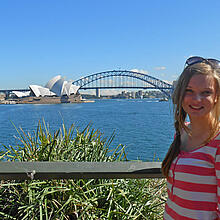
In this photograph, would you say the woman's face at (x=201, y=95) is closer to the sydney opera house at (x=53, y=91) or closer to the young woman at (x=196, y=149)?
the young woman at (x=196, y=149)

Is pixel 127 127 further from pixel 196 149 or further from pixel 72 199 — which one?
pixel 196 149

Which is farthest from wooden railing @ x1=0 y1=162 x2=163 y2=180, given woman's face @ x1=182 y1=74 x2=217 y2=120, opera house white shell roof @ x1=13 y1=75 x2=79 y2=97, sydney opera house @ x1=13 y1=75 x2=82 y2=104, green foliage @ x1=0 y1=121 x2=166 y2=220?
opera house white shell roof @ x1=13 y1=75 x2=79 y2=97

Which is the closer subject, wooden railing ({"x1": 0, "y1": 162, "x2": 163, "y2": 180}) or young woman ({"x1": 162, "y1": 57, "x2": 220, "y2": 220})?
young woman ({"x1": 162, "y1": 57, "x2": 220, "y2": 220})

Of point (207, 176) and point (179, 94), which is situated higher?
point (179, 94)

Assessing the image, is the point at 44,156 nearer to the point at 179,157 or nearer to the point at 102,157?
the point at 102,157

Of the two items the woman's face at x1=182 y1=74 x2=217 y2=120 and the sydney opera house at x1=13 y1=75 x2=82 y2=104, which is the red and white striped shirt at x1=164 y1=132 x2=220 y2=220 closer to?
the woman's face at x1=182 y1=74 x2=217 y2=120

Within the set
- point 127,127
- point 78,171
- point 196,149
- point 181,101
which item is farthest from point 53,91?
point 196,149

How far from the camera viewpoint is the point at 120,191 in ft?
6.86

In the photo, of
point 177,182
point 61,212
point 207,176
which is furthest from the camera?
point 61,212

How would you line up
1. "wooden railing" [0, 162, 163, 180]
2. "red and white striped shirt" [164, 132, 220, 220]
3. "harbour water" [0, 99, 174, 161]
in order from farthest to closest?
Result: "harbour water" [0, 99, 174, 161]
"wooden railing" [0, 162, 163, 180]
"red and white striped shirt" [164, 132, 220, 220]

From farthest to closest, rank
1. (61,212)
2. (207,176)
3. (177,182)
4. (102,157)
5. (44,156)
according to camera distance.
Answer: (102,157) < (44,156) < (61,212) < (177,182) < (207,176)

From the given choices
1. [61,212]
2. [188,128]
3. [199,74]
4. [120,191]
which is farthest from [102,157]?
[199,74]

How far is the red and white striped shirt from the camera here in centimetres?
111

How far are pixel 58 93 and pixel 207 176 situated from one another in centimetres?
8043
